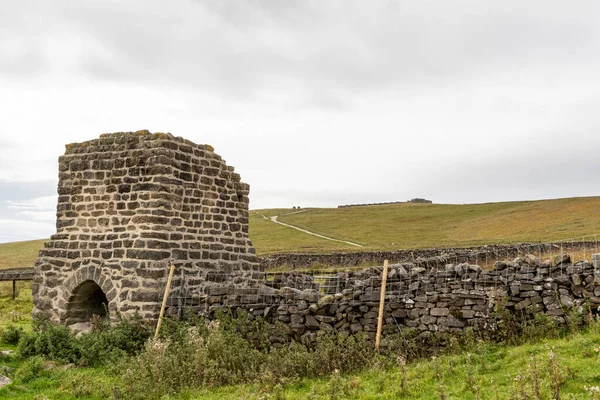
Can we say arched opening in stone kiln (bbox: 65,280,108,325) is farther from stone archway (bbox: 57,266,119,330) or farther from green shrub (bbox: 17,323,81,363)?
green shrub (bbox: 17,323,81,363)

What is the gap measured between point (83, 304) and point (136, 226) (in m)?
2.97

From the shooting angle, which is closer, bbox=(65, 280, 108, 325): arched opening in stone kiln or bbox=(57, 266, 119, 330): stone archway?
bbox=(57, 266, 119, 330): stone archway

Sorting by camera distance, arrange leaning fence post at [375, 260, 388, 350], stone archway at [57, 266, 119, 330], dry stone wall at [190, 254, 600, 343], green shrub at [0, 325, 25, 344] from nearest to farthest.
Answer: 1. dry stone wall at [190, 254, 600, 343]
2. leaning fence post at [375, 260, 388, 350]
3. green shrub at [0, 325, 25, 344]
4. stone archway at [57, 266, 119, 330]

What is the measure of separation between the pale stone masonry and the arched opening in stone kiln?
3 cm

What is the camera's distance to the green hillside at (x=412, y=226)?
61.2m

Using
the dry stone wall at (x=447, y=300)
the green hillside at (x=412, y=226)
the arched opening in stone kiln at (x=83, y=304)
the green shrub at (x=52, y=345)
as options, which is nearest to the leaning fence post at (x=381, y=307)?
the dry stone wall at (x=447, y=300)

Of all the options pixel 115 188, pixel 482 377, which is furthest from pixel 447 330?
pixel 115 188

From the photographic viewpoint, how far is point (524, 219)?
246 feet

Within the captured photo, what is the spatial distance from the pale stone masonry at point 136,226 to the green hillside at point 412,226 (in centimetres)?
4154

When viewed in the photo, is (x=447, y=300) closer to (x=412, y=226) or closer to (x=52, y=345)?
(x=52, y=345)

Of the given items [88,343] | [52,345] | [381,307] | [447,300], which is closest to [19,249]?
[52,345]

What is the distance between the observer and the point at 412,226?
90.2m

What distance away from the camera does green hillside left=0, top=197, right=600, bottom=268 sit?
61188mm

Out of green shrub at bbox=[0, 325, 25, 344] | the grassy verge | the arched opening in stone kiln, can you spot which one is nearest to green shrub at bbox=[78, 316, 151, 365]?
the arched opening in stone kiln
